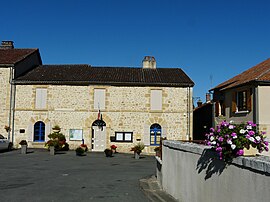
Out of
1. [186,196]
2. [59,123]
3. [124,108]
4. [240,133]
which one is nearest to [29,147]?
[59,123]

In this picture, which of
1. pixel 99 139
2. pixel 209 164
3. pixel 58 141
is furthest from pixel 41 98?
pixel 209 164

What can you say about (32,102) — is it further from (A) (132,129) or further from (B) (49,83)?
(A) (132,129)

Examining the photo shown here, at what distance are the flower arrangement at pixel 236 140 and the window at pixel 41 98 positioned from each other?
65.7 feet

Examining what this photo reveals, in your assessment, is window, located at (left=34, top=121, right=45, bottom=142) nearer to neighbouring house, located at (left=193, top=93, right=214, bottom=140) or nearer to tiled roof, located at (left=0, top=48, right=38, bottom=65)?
tiled roof, located at (left=0, top=48, right=38, bottom=65)

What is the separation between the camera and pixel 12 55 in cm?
2506

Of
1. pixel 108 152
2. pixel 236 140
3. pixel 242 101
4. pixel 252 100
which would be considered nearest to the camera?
pixel 236 140

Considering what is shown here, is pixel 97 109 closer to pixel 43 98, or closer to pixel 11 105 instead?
pixel 43 98

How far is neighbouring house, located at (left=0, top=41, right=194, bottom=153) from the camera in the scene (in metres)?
22.7

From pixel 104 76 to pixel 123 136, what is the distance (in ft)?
16.1

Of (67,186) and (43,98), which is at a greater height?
(43,98)

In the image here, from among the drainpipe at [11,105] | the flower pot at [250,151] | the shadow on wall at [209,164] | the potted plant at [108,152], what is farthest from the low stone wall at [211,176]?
the drainpipe at [11,105]

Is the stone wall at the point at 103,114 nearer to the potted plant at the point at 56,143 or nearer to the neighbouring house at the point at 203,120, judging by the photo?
the potted plant at the point at 56,143

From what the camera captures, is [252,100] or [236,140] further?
[252,100]

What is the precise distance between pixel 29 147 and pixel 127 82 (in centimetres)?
860
